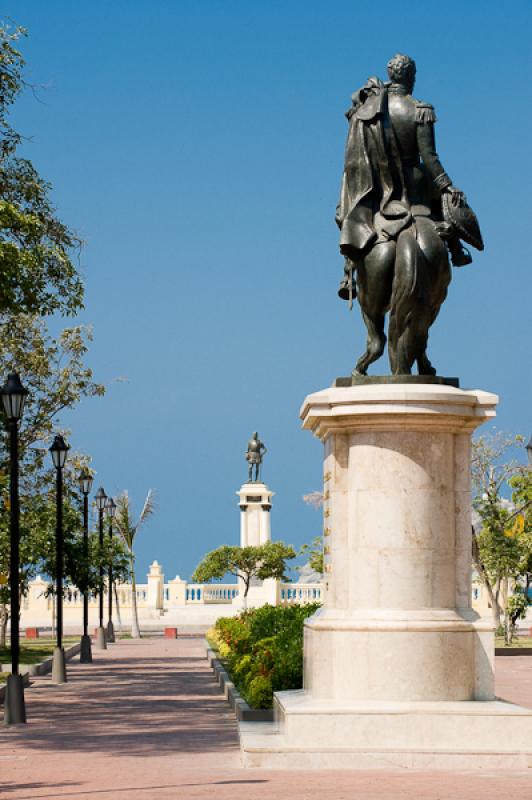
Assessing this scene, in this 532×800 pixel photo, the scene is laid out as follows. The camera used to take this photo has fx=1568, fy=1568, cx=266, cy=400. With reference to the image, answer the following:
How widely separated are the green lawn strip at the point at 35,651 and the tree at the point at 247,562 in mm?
15915

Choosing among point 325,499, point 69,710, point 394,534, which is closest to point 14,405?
point 69,710

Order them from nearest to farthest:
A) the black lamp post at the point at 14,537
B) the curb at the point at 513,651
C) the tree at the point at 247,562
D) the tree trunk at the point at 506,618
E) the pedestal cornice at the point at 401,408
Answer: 1. the pedestal cornice at the point at 401,408
2. the black lamp post at the point at 14,537
3. the curb at the point at 513,651
4. the tree trunk at the point at 506,618
5. the tree at the point at 247,562

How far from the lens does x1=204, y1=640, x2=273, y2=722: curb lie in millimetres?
18797

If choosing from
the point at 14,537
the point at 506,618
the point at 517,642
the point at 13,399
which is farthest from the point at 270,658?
the point at 517,642

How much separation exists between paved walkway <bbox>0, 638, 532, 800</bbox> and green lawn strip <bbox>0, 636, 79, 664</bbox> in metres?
8.26

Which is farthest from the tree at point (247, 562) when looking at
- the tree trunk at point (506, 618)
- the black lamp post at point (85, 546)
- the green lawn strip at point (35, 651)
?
the black lamp post at point (85, 546)

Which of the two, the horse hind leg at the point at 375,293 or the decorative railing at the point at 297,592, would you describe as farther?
the decorative railing at the point at 297,592

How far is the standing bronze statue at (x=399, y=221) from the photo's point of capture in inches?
642

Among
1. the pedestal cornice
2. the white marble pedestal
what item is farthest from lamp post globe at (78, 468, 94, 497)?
the pedestal cornice

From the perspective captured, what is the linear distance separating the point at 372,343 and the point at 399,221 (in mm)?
1337

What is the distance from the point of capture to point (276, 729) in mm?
15828

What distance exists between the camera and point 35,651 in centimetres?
4472

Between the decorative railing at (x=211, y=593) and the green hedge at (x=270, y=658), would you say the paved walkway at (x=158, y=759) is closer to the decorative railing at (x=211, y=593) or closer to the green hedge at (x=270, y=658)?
the green hedge at (x=270, y=658)

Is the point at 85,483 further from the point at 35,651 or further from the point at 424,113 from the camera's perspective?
the point at 424,113
